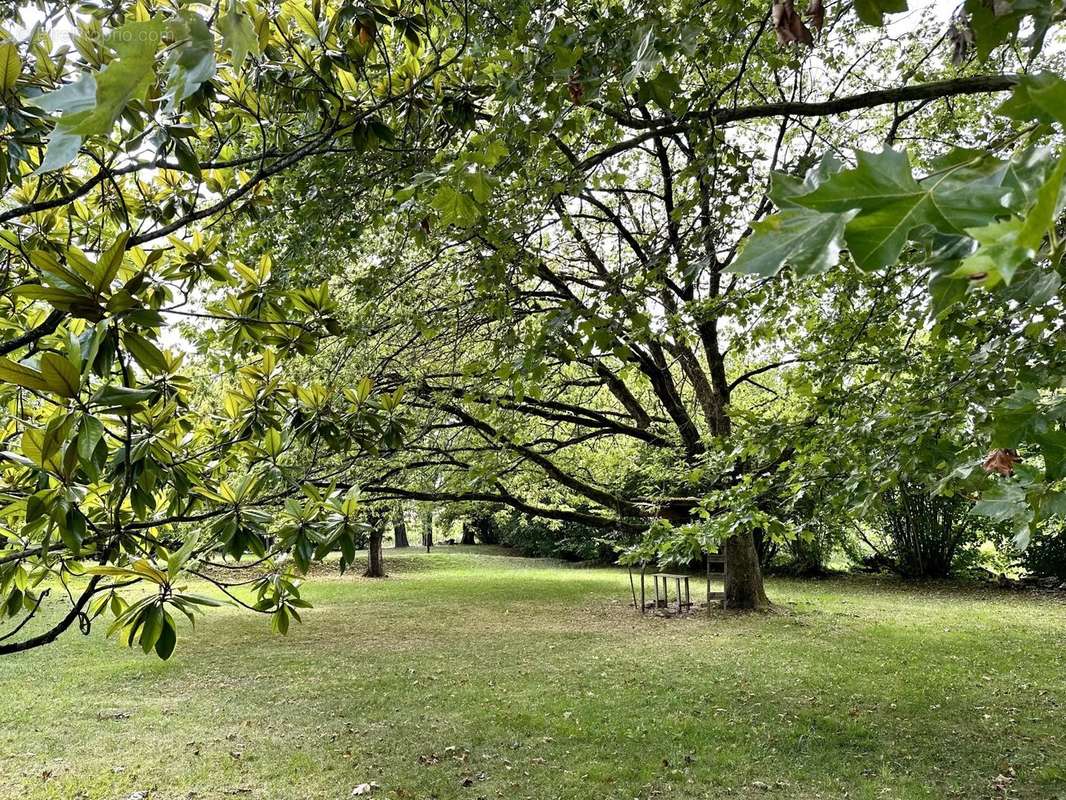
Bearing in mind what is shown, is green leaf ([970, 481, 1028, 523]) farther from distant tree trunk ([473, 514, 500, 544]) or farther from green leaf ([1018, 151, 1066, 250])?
distant tree trunk ([473, 514, 500, 544])

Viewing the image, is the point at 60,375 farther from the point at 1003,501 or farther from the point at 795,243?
the point at 1003,501

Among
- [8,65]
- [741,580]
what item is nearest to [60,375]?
[8,65]

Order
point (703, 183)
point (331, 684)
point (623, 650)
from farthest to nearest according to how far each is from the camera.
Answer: point (623, 650) < point (331, 684) < point (703, 183)

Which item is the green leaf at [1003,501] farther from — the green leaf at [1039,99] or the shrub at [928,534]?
the shrub at [928,534]

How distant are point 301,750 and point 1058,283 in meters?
6.74

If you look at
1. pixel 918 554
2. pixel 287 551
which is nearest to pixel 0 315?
pixel 287 551

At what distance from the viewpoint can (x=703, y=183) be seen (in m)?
3.33

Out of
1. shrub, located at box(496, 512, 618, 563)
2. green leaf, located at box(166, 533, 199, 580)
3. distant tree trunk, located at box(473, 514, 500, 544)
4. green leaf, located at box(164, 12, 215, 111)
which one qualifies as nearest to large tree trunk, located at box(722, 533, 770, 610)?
shrub, located at box(496, 512, 618, 563)

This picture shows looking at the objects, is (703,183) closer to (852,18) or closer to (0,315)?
(0,315)

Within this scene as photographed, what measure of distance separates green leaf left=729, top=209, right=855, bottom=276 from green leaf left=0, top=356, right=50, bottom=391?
1.39 metres

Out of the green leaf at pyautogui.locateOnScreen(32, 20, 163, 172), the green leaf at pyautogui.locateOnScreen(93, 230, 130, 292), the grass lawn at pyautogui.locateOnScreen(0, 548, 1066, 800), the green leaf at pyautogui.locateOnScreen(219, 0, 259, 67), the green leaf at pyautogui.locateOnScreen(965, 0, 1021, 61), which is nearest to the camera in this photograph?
the green leaf at pyautogui.locateOnScreen(32, 20, 163, 172)

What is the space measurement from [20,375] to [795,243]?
1.45 metres

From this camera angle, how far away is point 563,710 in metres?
7.01

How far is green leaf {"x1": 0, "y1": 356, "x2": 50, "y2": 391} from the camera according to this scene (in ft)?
4.33
